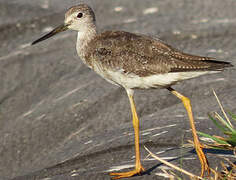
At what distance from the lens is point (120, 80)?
6.42 metres

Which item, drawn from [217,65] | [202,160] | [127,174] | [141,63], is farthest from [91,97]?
[202,160]

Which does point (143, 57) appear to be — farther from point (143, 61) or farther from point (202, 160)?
point (202, 160)

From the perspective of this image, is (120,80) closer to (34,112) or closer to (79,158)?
(79,158)

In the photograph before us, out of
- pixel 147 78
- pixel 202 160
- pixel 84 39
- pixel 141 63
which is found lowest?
pixel 202 160

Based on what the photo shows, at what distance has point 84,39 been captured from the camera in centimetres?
717

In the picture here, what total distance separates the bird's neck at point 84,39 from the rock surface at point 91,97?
1.33m

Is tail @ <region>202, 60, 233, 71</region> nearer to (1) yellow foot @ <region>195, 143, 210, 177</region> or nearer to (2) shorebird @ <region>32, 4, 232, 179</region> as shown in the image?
(2) shorebird @ <region>32, 4, 232, 179</region>

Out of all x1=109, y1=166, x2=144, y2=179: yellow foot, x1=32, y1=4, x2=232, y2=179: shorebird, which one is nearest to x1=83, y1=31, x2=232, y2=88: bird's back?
x1=32, y1=4, x2=232, y2=179: shorebird

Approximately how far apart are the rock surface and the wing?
961 millimetres

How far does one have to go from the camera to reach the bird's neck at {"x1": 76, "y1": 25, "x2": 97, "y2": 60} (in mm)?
7025

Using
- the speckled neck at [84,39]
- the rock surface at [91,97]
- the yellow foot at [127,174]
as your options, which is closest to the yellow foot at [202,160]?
the rock surface at [91,97]

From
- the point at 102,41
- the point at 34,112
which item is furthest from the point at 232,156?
the point at 34,112

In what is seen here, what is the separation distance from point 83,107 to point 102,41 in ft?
6.85

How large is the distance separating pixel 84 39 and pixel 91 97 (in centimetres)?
170
